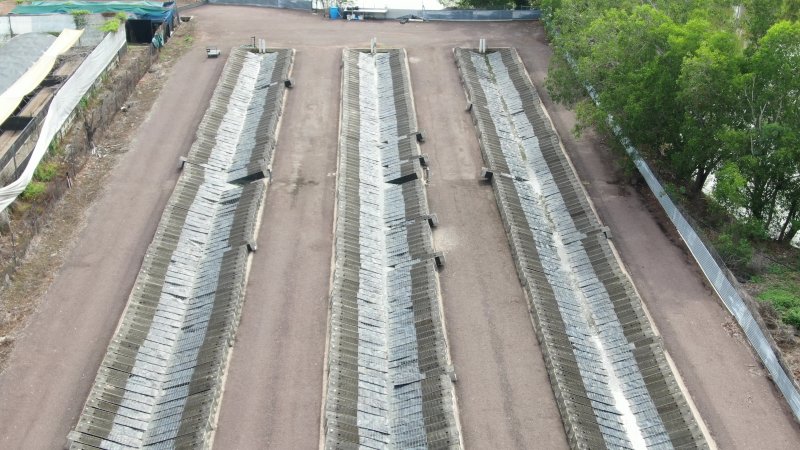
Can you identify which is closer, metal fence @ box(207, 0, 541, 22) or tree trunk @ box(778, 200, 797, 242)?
tree trunk @ box(778, 200, 797, 242)

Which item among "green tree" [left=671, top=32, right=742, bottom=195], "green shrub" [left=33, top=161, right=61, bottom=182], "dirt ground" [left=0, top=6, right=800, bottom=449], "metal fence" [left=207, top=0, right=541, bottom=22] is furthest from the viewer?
"metal fence" [left=207, top=0, right=541, bottom=22]

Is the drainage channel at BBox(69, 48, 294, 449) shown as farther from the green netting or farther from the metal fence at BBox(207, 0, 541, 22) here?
the metal fence at BBox(207, 0, 541, 22)

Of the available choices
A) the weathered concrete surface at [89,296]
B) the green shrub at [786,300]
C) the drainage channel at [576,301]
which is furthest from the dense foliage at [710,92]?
the weathered concrete surface at [89,296]

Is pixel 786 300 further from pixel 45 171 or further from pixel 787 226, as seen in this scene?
pixel 45 171

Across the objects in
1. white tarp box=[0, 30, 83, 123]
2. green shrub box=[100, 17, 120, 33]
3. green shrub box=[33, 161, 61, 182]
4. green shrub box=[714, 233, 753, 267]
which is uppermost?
green shrub box=[100, 17, 120, 33]

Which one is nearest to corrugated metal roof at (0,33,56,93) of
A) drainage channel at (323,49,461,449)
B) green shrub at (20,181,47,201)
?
green shrub at (20,181,47,201)

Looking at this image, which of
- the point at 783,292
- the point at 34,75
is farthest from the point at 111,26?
the point at 783,292

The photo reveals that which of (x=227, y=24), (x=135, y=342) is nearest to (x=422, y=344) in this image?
(x=135, y=342)
